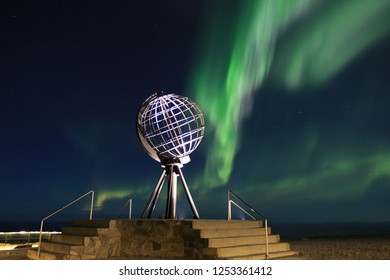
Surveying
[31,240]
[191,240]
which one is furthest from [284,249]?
[31,240]

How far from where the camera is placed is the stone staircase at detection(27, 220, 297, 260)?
8.85 metres

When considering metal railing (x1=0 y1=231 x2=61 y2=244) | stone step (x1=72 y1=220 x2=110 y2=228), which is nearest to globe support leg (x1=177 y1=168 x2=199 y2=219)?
stone step (x1=72 y1=220 x2=110 y2=228)

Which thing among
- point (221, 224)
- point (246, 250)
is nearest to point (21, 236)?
point (221, 224)

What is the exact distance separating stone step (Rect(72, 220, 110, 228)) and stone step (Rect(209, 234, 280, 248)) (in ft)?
9.87

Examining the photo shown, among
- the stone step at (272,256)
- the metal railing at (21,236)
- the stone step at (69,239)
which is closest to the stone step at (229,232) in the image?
the stone step at (272,256)

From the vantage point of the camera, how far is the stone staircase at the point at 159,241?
348 inches

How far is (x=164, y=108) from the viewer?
12.9 metres

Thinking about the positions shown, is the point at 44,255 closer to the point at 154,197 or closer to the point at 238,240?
the point at 154,197

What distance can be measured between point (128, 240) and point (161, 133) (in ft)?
13.6

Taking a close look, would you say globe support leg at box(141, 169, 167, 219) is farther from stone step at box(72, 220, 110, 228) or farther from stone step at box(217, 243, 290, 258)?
stone step at box(217, 243, 290, 258)

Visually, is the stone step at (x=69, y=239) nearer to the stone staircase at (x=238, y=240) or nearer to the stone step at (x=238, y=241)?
the stone staircase at (x=238, y=240)

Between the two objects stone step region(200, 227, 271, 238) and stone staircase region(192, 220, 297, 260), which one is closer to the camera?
stone staircase region(192, 220, 297, 260)

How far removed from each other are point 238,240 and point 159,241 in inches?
83.2

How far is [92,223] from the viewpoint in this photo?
10078 mm
